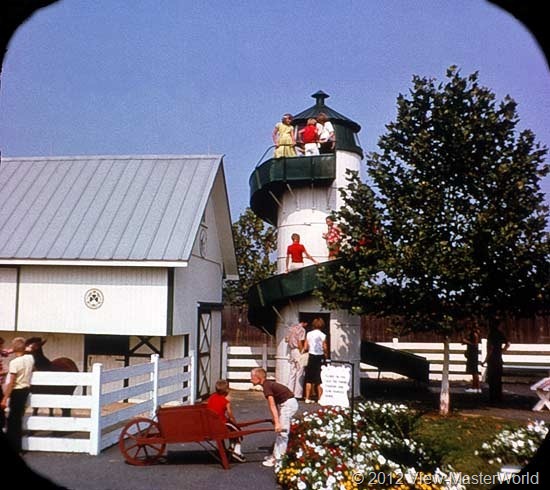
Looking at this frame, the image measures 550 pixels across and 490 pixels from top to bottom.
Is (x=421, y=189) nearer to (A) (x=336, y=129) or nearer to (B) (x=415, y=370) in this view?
(A) (x=336, y=129)

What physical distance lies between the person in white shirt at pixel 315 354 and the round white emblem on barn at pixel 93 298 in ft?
16.9

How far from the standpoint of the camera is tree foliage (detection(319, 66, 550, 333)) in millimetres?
13648

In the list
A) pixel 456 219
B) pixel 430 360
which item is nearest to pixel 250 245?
pixel 430 360

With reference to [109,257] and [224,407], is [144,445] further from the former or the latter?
[109,257]

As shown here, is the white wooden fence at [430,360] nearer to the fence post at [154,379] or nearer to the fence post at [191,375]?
the fence post at [191,375]

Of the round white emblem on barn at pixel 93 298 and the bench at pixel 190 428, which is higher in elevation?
the round white emblem on barn at pixel 93 298

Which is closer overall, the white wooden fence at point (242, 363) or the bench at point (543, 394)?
the bench at point (543, 394)

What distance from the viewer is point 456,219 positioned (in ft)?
45.9

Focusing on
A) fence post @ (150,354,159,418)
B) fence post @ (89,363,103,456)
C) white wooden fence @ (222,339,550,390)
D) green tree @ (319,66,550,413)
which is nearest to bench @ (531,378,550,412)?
green tree @ (319,66,550,413)

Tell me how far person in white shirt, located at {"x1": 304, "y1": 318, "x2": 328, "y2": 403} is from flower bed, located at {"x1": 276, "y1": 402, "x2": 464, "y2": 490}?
451cm

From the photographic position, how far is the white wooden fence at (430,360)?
1986cm

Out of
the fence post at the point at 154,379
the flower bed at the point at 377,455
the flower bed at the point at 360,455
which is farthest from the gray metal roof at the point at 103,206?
the flower bed at the point at 377,455

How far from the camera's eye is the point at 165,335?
14.8 m

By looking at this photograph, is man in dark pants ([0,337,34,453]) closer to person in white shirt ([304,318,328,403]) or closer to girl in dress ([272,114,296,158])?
person in white shirt ([304,318,328,403])
